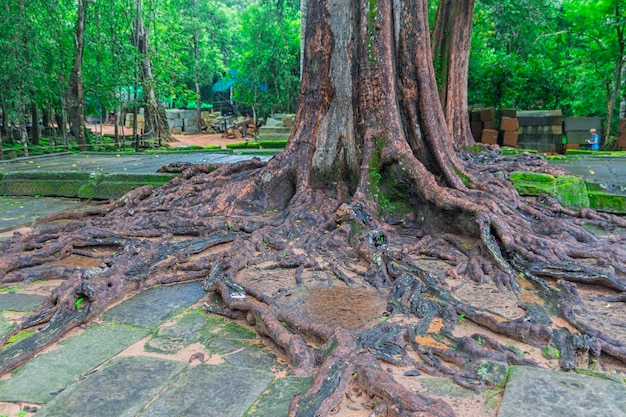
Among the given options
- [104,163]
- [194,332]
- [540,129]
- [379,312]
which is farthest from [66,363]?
[540,129]

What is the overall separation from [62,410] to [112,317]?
1.19 meters

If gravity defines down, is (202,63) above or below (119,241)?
above

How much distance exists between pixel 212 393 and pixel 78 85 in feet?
46.5

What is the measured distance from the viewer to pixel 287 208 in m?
5.62

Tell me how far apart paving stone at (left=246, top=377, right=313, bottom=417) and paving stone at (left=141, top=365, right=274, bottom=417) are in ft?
0.13

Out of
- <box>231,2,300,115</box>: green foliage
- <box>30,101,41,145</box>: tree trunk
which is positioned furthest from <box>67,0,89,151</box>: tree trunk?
<box>231,2,300,115</box>: green foliage

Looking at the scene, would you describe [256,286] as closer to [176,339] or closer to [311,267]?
[311,267]

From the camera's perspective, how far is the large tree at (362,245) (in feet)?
9.44

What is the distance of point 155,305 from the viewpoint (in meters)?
3.70

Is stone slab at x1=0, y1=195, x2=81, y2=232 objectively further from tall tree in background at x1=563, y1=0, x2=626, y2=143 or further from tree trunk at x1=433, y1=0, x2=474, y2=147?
tall tree in background at x1=563, y1=0, x2=626, y2=143

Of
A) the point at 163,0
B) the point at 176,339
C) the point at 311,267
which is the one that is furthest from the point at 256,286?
the point at 163,0

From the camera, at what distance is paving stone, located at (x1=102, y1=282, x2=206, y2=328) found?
11.3 ft

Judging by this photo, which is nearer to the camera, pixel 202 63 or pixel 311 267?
pixel 311 267

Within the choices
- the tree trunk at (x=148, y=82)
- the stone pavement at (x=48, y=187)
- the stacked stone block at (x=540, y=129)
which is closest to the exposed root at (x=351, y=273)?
the stone pavement at (x=48, y=187)
